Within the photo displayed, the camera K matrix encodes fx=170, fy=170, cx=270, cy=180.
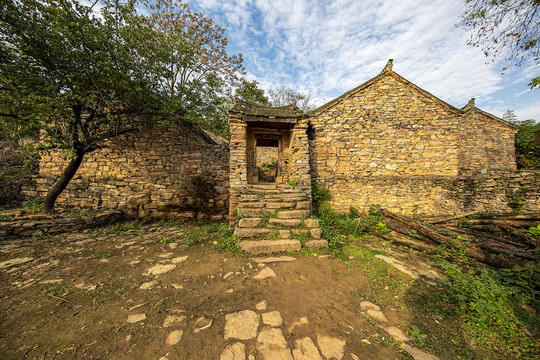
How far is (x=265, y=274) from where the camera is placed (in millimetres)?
3195

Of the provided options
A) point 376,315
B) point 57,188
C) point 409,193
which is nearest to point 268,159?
point 409,193

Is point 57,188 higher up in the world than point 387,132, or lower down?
lower down

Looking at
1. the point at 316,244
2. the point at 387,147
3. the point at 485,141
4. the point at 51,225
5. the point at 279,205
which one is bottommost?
the point at 316,244

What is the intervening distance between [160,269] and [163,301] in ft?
3.51

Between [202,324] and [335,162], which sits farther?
[335,162]

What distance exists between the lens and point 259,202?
524 centimetres

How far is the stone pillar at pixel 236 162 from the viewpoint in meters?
5.63

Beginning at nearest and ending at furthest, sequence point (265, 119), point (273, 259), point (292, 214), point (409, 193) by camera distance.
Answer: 1. point (273, 259)
2. point (292, 214)
3. point (265, 119)
4. point (409, 193)

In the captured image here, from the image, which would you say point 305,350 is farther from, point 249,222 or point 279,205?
point 279,205

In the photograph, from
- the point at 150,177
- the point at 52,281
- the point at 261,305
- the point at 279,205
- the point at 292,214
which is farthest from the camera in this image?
the point at 150,177

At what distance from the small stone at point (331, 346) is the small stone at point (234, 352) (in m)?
0.85

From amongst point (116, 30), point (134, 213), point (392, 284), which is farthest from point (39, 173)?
point (392, 284)

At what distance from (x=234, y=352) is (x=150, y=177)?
7.55 m

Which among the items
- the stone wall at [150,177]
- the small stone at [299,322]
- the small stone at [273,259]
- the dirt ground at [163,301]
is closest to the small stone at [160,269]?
the dirt ground at [163,301]
